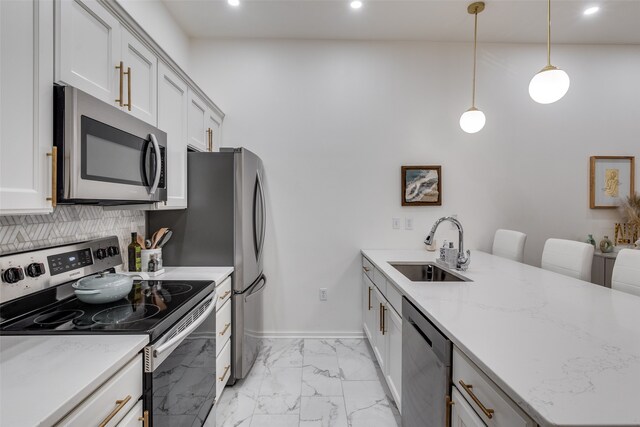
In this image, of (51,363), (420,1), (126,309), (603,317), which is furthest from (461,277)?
(420,1)

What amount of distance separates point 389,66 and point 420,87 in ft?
1.21

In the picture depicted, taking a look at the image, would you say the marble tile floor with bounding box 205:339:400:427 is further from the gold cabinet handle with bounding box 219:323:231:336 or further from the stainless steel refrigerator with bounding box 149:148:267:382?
the gold cabinet handle with bounding box 219:323:231:336

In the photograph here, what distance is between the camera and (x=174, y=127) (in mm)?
2020

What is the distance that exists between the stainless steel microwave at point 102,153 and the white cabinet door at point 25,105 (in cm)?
4

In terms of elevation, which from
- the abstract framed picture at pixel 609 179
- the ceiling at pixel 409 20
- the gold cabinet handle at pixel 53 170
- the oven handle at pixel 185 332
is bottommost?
the oven handle at pixel 185 332

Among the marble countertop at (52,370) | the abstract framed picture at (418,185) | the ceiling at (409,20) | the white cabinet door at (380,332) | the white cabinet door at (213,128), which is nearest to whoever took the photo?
the marble countertop at (52,370)

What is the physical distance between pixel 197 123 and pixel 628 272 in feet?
9.55

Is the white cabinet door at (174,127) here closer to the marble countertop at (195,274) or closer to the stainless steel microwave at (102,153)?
the stainless steel microwave at (102,153)

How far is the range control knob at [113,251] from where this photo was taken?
1790mm

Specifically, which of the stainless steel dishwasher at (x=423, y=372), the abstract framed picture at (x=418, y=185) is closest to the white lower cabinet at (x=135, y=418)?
the stainless steel dishwasher at (x=423, y=372)

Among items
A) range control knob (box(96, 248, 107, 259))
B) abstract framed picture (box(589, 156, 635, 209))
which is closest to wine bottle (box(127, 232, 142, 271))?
range control knob (box(96, 248, 107, 259))

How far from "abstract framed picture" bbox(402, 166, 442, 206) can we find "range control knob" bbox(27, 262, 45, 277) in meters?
2.67

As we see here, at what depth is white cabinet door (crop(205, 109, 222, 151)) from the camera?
2635mm

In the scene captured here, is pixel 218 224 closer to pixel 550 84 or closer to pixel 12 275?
pixel 12 275
